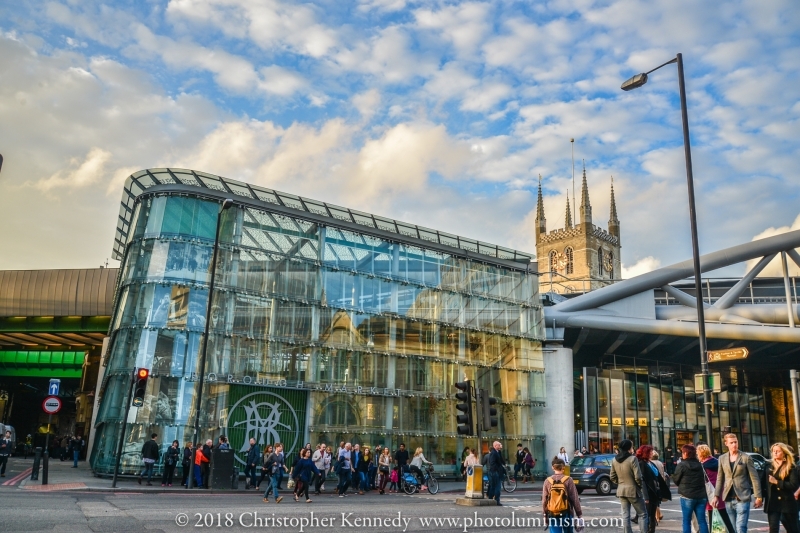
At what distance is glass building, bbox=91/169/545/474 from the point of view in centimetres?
2738

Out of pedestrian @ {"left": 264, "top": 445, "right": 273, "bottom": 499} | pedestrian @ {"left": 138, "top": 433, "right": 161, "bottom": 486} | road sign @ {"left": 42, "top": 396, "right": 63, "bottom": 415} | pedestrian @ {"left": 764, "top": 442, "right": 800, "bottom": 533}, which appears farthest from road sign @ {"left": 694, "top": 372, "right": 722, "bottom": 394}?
road sign @ {"left": 42, "top": 396, "right": 63, "bottom": 415}

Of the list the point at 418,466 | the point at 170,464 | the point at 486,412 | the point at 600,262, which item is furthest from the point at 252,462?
the point at 600,262

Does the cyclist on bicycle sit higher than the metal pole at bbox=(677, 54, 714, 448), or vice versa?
the metal pole at bbox=(677, 54, 714, 448)

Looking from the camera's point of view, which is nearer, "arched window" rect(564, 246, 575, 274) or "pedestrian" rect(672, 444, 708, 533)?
"pedestrian" rect(672, 444, 708, 533)

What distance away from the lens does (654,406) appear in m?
47.0

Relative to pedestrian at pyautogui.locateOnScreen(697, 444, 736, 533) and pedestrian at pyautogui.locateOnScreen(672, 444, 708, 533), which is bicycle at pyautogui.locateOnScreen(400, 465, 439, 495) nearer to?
pedestrian at pyautogui.locateOnScreen(697, 444, 736, 533)

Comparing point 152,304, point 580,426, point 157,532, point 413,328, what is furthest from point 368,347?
point 157,532

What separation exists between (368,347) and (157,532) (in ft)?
69.6

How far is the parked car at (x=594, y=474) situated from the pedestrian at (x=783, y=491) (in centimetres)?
1699

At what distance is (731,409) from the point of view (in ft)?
182

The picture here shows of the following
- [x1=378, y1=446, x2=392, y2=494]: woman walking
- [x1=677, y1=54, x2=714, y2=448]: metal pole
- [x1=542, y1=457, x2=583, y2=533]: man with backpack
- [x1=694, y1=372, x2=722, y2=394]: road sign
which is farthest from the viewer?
[x1=378, y1=446, x2=392, y2=494]: woman walking

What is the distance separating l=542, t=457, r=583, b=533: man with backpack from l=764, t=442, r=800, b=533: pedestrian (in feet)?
7.92

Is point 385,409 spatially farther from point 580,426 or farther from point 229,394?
point 580,426

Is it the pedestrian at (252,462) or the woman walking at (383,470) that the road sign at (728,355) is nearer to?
the woman walking at (383,470)
